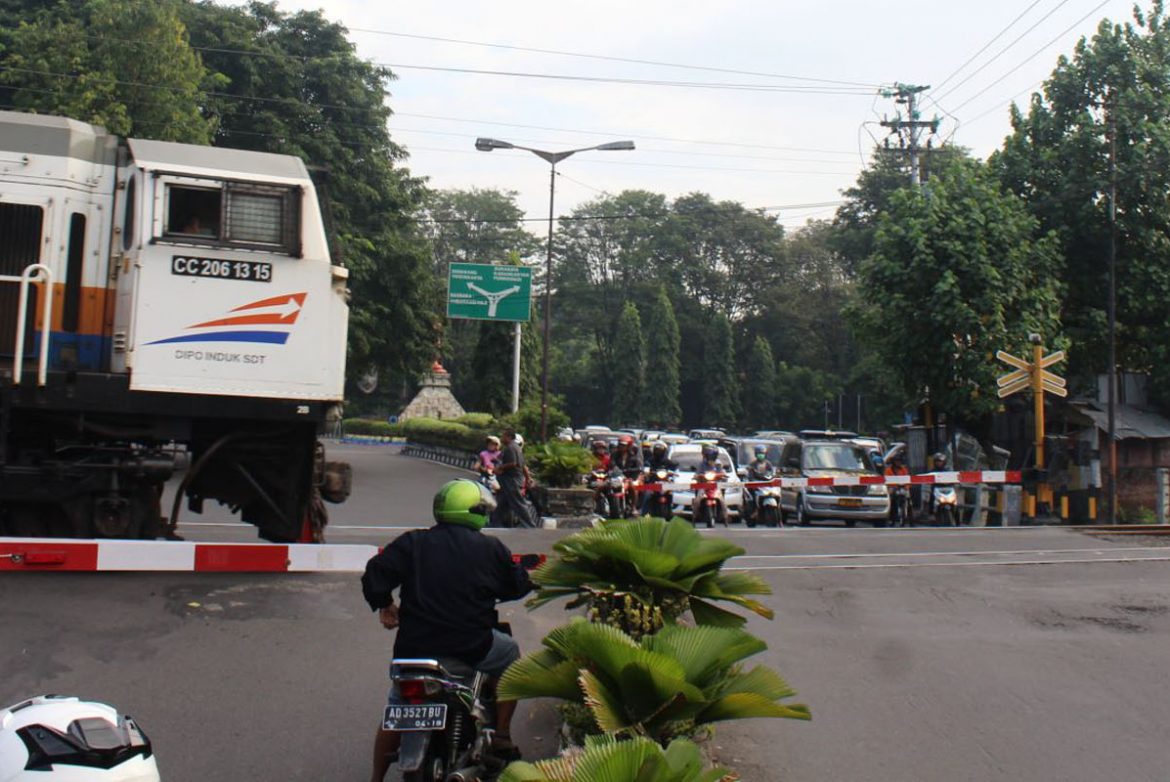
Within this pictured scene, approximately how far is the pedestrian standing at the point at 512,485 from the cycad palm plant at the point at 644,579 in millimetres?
10067

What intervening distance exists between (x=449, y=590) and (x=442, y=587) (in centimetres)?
4

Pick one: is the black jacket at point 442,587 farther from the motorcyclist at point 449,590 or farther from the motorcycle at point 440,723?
the motorcycle at point 440,723

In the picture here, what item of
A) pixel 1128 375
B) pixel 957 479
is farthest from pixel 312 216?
pixel 1128 375

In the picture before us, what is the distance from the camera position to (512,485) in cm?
1750

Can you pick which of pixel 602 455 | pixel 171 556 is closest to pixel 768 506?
pixel 602 455

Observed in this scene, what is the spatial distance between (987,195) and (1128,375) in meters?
6.10

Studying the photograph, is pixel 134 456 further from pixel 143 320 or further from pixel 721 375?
pixel 721 375

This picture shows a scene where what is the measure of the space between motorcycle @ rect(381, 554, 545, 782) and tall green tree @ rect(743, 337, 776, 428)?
69982 mm

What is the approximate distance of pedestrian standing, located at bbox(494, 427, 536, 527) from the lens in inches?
684

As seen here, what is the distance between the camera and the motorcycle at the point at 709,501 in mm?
21031

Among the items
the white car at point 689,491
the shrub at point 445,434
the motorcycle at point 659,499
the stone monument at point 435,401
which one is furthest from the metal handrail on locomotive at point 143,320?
the stone monument at point 435,401

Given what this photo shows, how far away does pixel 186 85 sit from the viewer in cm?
2995

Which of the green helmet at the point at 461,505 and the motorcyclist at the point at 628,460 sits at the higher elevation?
the motorcyclist at the point at 628,460

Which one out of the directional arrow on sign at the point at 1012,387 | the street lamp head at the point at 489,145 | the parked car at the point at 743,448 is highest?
the street lamp head at the point at 489,145
